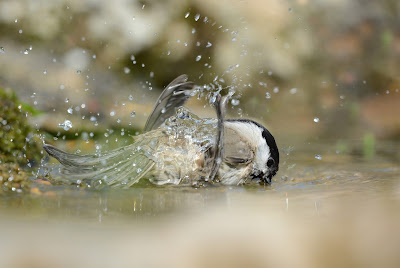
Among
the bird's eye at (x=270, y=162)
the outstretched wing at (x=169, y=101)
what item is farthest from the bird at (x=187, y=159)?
the outstretched wing at (x=169, y=101)

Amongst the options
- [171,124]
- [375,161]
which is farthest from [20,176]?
[375,161]

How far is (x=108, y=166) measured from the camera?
2.81 metres

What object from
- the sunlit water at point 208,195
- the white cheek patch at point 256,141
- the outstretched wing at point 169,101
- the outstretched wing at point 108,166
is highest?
the outstretched wing at point 169,101

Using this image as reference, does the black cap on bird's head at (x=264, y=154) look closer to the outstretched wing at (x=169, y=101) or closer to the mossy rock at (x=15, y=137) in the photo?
the outstretched wing at (x=169, y=101)

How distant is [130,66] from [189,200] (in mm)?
2850

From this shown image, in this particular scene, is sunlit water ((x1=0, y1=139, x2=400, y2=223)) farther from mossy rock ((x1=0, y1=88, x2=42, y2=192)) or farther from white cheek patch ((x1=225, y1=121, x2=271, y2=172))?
mossy rock ((x1=0, y1=88, x2=42, y2=192))

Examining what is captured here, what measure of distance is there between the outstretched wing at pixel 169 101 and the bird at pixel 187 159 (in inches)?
8.8

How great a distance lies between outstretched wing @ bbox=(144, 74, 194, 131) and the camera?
316cm

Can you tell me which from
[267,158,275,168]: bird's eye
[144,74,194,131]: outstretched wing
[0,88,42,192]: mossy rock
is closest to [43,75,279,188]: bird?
[267,158,275,168]: bird's eye

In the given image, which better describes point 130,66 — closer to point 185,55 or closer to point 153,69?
point 153,69

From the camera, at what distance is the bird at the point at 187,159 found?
281 cm

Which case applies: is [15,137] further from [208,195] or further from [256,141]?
[256,141]

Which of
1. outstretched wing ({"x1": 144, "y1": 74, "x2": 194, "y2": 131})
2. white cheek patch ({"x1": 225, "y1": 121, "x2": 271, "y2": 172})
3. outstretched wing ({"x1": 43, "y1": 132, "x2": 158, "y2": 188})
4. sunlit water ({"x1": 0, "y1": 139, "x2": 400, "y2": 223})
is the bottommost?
sunlit water ({"x1": 0, "y1": 139, "x2": 400, "y2": 223})

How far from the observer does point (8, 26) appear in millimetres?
5035
